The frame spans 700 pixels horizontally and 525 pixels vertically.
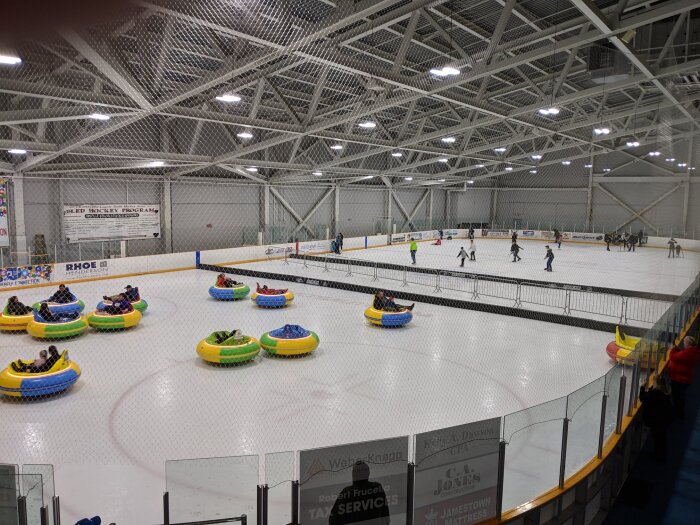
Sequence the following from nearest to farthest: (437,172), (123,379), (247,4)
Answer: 1. (247,4)
2. (123,379)
3. (437,172)

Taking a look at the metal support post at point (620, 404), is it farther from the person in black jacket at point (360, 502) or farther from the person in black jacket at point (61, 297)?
the person in black jacket at point (61, 297)

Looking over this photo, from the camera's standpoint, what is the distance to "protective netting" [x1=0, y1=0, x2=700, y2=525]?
3.53 m

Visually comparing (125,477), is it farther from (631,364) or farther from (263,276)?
(263,276)

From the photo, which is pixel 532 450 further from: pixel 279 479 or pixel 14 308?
pixel 14 308

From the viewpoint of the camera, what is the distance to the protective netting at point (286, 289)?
353 cm

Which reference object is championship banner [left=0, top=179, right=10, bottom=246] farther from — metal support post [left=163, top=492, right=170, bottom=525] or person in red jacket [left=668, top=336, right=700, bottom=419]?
person in red jacket [left=668, top=336, right=700, bottom=419]

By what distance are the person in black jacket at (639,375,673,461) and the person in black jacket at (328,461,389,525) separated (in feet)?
11.0

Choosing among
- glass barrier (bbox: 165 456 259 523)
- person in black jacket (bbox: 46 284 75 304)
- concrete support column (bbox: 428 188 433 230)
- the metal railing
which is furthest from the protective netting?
concrete support column (bbox: 428 188 433 230)

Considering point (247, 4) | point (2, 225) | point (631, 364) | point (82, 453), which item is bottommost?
point (82, 453)

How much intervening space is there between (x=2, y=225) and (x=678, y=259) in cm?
2493

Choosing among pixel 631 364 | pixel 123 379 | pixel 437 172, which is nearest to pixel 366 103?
pixel 123 379

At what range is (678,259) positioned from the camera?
22344 mm

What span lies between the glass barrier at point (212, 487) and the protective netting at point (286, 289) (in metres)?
0.02

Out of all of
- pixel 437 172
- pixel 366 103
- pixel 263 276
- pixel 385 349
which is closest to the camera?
pixel 385 349
